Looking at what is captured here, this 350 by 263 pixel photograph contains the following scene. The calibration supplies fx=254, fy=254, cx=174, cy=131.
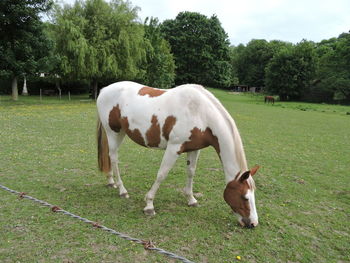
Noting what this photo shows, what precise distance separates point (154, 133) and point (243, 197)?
1.57 meters

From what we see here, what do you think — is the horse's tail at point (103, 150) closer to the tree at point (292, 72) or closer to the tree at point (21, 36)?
the tree at point (21, 36)

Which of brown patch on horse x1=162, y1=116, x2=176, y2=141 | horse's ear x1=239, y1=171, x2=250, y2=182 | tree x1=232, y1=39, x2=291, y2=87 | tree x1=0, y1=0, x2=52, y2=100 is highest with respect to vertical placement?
tree x1=232, y1=39, x2=291, y2=87

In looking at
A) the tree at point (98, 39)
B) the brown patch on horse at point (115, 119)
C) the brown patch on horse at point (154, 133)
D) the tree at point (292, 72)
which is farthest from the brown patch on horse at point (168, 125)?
the tree at point (292, 72)

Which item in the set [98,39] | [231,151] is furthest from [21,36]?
[231,151]

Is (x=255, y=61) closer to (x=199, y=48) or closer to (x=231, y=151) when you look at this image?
(x=199, y=48)

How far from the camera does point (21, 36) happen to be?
18.5 meters

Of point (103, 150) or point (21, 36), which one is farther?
point (21, 36)

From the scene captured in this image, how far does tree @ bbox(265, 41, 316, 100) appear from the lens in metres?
41.2

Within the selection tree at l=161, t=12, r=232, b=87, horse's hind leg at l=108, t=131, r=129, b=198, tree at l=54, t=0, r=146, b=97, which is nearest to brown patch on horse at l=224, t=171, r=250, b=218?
horse's hind leg at l=108, t=131, r=129, b=198

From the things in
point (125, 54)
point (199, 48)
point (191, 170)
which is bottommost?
point (191, 170)

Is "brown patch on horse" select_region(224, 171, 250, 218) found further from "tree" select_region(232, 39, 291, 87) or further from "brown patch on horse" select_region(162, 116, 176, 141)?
"tree" select_region(232, 39, 291, 87)

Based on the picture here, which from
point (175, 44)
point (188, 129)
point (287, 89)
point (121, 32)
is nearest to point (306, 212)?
point (188, 129)

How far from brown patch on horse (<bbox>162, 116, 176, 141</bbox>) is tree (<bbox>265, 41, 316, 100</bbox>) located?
42021mm

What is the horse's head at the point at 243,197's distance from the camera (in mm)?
3393
